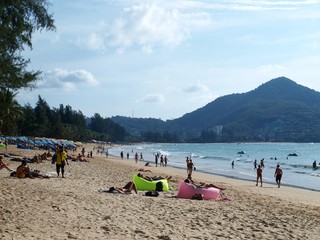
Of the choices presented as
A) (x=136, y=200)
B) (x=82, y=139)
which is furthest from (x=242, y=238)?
(x=82, y=139)

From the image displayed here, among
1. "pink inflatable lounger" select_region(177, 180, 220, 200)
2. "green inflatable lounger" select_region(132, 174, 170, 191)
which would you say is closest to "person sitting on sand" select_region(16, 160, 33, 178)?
"green inflatable lounger" select_region(132, 174, 170, 191)

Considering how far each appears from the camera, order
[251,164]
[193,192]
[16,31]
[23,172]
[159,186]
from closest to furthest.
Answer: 1. [16,31]
2. [193,192]
3. [159,186]
4. [23,172]
5. [251,164]

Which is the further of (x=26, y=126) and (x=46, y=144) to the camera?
(x=26, y=126)

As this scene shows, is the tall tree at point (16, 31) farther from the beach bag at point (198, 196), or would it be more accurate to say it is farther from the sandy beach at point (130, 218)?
the beach bag at point (198, 196)

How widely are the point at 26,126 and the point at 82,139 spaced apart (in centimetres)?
4173

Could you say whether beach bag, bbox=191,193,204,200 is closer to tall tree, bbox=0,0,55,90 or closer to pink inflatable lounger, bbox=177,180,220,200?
pink inflatable lounger, bbox=177,180,220,200

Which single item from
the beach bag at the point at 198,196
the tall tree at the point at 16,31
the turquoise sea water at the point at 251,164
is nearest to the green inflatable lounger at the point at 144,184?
the beach bag at the point at 198,196

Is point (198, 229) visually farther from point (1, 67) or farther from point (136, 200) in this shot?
point (1, 67)

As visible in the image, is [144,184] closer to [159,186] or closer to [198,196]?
[159,186]

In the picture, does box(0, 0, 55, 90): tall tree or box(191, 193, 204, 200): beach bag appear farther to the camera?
box(191, 193, 204, 200): beach bag

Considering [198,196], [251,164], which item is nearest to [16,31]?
[198,196]

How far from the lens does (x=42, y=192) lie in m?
11.3

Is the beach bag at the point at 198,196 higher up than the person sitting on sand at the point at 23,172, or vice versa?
the person sitting on sand at the point at 23,172

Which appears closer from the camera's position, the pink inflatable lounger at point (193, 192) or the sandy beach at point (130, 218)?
the sandy beach at point (130, 218)
